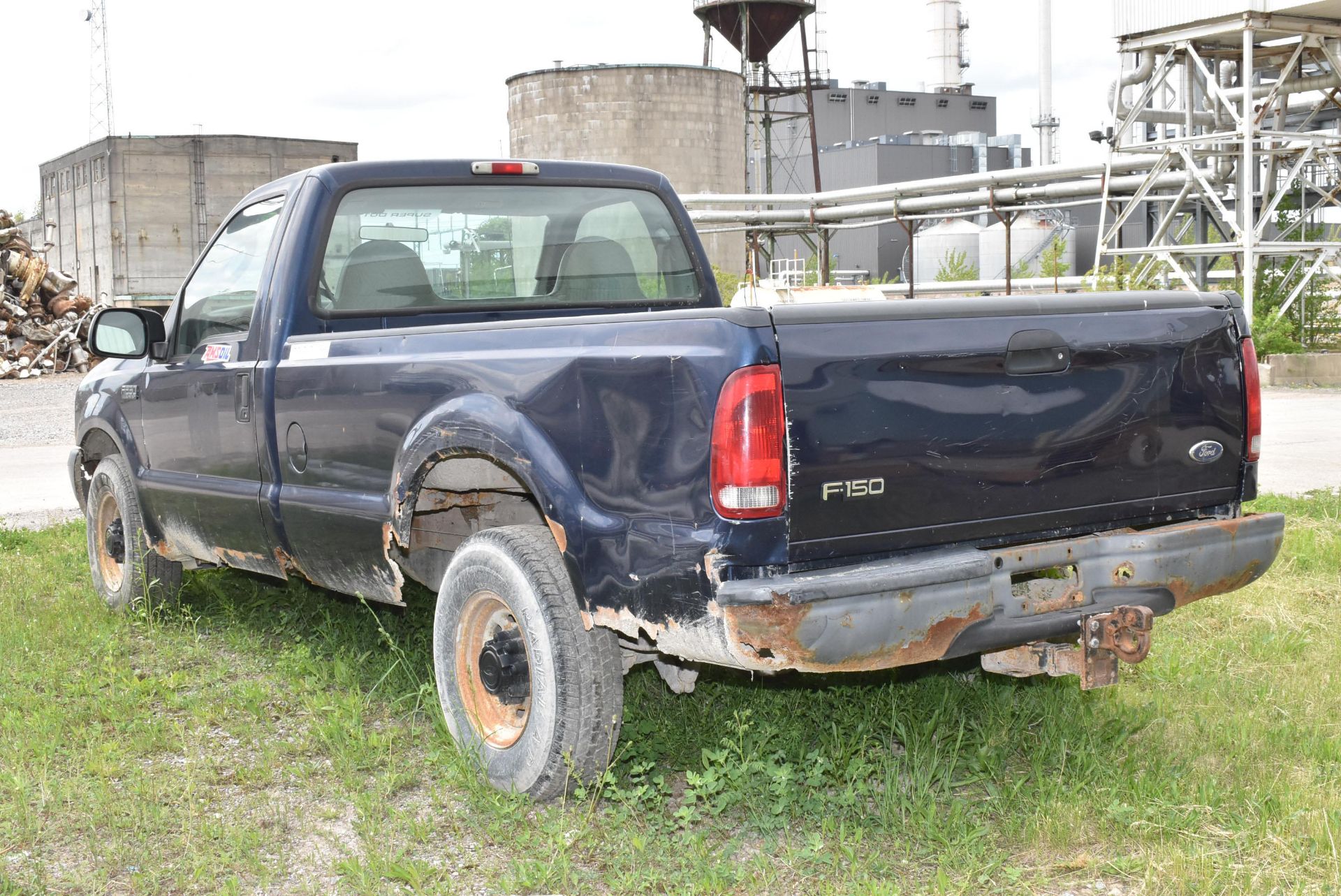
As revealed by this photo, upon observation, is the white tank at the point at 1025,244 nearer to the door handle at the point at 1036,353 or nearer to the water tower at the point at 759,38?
the water tower at the point at 759,38

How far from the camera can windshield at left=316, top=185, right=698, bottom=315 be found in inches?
211

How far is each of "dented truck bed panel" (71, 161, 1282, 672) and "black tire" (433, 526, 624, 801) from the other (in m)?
0.15

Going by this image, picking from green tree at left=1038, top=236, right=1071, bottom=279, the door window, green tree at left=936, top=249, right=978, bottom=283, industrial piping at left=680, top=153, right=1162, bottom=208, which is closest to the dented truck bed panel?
the door window

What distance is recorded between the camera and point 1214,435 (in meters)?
4.25

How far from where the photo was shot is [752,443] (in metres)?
3.41

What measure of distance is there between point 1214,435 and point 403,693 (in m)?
3.10

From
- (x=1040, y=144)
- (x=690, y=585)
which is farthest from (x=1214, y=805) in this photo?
(x=1040, y=144)

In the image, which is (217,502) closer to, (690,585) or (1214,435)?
(690,585)

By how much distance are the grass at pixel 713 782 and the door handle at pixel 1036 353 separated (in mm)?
1227

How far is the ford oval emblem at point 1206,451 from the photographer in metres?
4.20

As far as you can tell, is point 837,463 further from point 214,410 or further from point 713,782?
point 214,410

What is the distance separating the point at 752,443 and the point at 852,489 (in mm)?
315

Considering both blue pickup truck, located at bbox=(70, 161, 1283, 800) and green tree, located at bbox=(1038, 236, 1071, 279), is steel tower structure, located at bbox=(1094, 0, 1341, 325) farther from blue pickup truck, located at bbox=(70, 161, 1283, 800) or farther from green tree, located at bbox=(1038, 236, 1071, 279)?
blue pickup truck, located at bbox=(70, 161, 1283, 800)

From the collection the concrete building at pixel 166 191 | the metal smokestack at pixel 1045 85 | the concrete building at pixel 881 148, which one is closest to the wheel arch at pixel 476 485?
the concrete building at pixel 166 191
